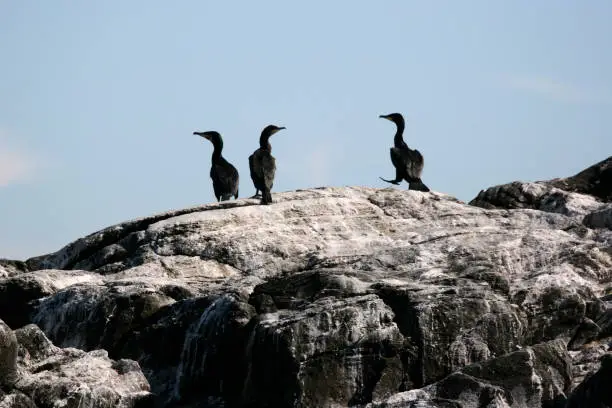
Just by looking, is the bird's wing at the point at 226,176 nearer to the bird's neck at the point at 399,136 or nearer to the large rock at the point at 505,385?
the bird's neck at the point at 399,136

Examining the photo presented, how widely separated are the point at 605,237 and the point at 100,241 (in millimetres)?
7475

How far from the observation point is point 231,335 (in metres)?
17.6

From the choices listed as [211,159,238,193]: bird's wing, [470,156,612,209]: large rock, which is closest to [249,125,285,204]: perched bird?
[211,159,238,193]: bird's wing

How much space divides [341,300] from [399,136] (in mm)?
11757

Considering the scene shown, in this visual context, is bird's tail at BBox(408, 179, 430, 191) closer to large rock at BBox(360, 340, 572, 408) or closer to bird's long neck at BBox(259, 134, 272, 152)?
bird's long neck at BBox(259, 134, 272, 152)

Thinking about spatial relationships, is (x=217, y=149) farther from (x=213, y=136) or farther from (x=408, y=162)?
(x=408, y=162)

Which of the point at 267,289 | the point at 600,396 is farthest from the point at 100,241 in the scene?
the point at 600,396

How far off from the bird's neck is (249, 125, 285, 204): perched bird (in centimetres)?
224

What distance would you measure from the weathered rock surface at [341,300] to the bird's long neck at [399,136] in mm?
4073

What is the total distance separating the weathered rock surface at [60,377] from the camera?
1634 centimetres

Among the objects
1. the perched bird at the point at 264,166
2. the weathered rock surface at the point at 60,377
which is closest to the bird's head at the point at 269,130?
the perched bird at the point at 264,166

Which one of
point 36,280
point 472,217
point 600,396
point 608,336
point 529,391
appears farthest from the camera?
point 472,217

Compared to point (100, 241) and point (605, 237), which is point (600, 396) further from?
point (100, 241)

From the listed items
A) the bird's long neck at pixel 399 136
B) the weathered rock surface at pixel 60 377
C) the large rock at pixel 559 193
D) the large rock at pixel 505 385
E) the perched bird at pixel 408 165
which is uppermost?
the bird's long neck at pixel 399 136
